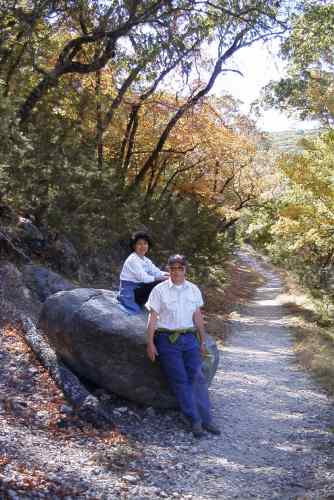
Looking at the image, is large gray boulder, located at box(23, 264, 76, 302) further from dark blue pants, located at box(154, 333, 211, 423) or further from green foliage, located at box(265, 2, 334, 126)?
green foliage, located at box(265, 2, 334, 126)

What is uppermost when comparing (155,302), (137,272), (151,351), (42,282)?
(137,272)

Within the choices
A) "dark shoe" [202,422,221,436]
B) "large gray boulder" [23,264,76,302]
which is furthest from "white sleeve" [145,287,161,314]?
"large gray boulder" [23,264,76,302]

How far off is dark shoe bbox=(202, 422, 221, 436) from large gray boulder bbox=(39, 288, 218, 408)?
0.53 metres

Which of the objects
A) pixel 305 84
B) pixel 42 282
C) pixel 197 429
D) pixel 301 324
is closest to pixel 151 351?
pixel 197 429

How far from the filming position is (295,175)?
17.9 m

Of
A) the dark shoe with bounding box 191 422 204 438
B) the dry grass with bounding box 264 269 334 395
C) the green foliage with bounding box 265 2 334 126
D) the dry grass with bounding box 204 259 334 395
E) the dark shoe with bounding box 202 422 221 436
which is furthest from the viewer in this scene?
the green foliage with bounding box 265 2 334 126

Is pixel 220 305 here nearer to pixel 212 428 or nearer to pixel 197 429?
pixel 212 428

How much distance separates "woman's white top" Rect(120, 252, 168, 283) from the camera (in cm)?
675

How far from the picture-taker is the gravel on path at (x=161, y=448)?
13.8 feet

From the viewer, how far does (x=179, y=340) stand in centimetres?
588

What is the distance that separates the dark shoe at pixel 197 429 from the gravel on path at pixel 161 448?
100 mm

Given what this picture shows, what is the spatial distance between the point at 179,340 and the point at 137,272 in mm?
1278

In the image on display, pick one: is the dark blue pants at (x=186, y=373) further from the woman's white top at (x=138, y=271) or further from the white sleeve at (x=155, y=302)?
the woman's white top at (x=138, y=271)

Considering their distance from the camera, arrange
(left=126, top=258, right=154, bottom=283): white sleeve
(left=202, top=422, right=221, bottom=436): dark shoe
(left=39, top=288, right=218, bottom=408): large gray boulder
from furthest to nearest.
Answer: (left=126, top=258, right=154, bottom=283): white sleeve
(left=39, top=288, right=218, bottom=408): large gray boulder
(left=202, top=422, right=221, bottom=436): dark shoe
